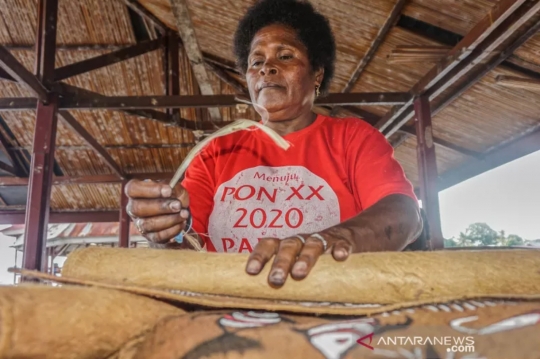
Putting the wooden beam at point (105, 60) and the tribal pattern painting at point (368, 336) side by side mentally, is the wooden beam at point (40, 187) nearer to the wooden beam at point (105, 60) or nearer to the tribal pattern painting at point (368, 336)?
the wooden beam at point (105, 60)

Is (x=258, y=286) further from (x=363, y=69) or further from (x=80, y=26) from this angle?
(x=80, y=26)

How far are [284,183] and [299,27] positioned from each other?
0.71 m

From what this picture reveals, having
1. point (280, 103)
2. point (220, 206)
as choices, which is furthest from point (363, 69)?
point (220, 206)

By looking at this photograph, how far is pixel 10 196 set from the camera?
8141 mm

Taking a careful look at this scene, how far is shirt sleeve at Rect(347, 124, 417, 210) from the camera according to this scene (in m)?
1.31

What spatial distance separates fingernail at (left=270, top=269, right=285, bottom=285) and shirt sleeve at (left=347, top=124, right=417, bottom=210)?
0.63 m

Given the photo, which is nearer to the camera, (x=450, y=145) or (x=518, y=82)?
(x=518, y=82)

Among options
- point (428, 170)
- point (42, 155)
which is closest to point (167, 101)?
point (42, 155)

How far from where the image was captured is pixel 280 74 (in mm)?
1689

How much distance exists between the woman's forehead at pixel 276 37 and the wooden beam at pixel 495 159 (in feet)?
10.7

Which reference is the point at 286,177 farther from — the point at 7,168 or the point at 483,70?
the point at 7,168

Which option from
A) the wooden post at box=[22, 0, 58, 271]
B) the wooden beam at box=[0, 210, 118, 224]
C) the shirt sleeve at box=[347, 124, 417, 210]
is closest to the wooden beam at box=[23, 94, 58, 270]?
the wooden post at box=[22, 0, 58, 271]

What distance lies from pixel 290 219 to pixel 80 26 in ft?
14.6

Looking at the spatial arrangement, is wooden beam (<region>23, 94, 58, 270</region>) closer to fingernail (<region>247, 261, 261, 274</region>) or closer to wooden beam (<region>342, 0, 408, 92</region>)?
wooden beam (<region>342, 0, 408, 92</region>)
